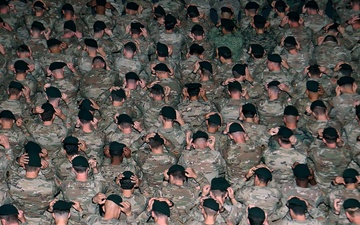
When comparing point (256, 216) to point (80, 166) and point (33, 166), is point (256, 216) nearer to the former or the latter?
A: point (80, 166)

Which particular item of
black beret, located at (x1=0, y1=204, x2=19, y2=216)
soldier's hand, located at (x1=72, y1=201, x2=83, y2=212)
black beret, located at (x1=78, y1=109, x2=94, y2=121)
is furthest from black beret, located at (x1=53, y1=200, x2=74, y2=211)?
black beret, located at (x1=78, y1=109, x2=94, y2=121)

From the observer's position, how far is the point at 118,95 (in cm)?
1493

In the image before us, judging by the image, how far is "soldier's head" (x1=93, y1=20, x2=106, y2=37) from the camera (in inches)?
669

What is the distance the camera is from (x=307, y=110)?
14.9 meters

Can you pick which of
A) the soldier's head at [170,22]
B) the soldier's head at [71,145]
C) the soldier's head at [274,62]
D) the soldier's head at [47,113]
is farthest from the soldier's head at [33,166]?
the soldier's head at [170,22]

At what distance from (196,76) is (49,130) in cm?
331

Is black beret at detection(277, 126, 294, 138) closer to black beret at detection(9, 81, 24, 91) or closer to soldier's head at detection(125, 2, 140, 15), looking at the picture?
black beret at detection(9, 81, 24, 91)

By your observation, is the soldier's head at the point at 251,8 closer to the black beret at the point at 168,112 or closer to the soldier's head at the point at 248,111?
the soldier's head at the point at 248,111

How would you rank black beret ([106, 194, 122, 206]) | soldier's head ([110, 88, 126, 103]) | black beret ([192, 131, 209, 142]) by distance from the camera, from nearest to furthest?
black beret ([106, 194, 122, 206]) → black beret ([192, 131, 209, 142]) → soldier's head ([110, 88, 126, 103])

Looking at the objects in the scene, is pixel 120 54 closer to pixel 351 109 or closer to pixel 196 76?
pixel 196 76

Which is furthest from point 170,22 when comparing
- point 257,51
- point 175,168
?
point 175,168

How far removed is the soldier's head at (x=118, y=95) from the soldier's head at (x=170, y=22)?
262 cm

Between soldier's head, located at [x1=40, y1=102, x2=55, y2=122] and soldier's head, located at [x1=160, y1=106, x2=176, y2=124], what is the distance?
1.75 meters

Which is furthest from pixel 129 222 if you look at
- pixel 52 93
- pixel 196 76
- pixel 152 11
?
pixel 152 11
